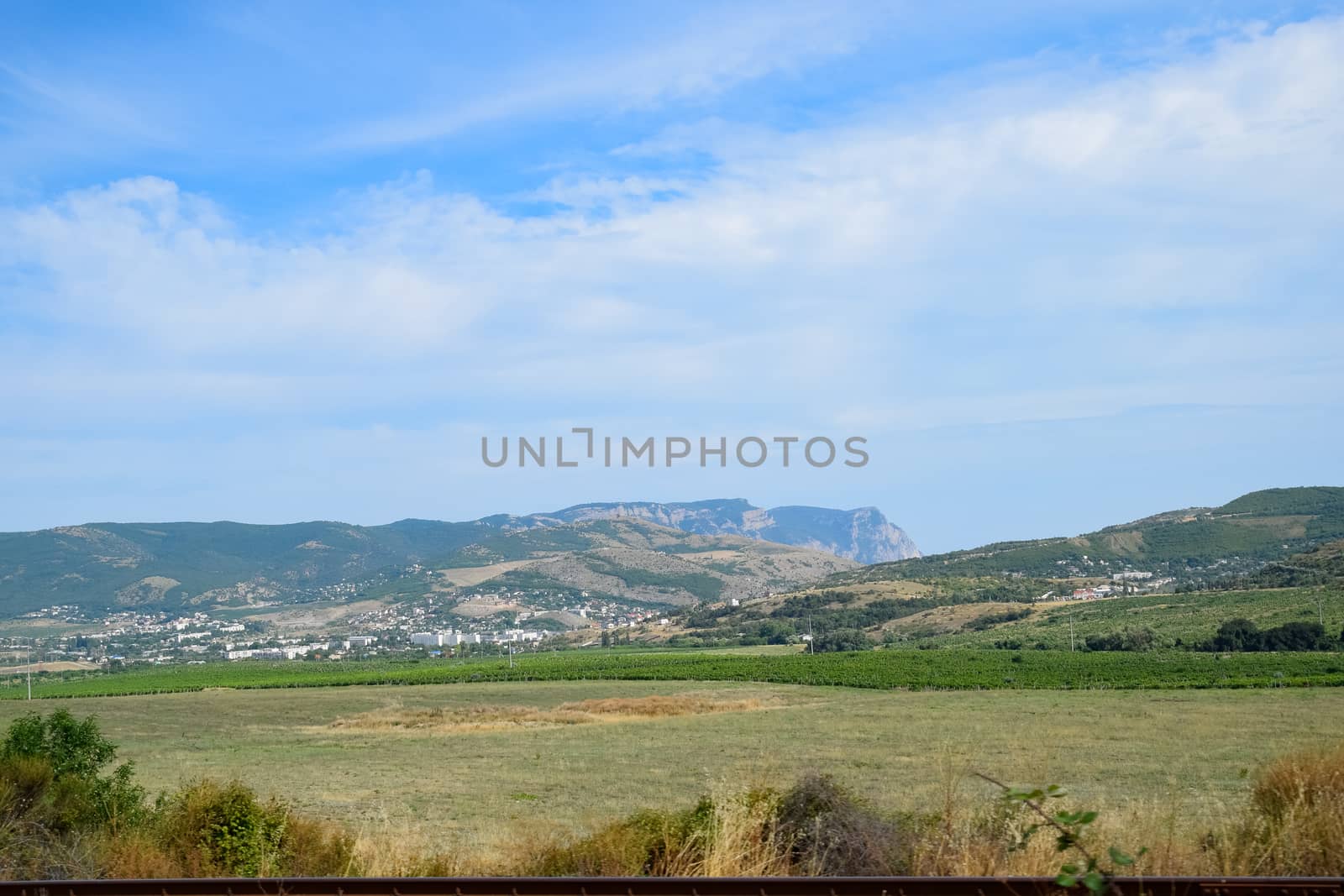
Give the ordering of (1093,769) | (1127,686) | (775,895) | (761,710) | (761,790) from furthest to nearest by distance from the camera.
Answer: (1127,686)
(761,710)
(1093,769)
(761,790)
(775,895)

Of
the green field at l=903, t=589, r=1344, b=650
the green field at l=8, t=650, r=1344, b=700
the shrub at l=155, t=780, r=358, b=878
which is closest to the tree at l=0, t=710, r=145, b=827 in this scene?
the shrub at l=155, t=780, r=358, b=878

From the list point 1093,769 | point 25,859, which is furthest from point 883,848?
Result: point 1093,769

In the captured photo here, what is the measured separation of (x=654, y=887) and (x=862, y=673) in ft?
233

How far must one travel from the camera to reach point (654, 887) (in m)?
7.65

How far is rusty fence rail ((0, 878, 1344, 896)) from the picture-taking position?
22.4 feet

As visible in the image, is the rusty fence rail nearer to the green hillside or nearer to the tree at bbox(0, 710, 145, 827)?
the tree at bbox(0, 710, 145, 827)

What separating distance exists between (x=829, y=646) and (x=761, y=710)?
66.8 metres

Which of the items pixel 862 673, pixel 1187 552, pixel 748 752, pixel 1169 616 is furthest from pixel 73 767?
pixel 1187 552

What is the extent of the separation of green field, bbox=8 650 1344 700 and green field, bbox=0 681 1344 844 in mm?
5100

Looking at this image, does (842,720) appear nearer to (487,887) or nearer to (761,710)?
(761,710)

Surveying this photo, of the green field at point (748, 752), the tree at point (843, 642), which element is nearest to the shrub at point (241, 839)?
the green field at point (748, 752)

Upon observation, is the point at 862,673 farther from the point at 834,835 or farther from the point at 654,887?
the point at 654,887

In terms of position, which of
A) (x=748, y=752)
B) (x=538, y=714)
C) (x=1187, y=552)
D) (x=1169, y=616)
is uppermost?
(x=1187, y=552)

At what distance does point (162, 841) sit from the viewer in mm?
9727
